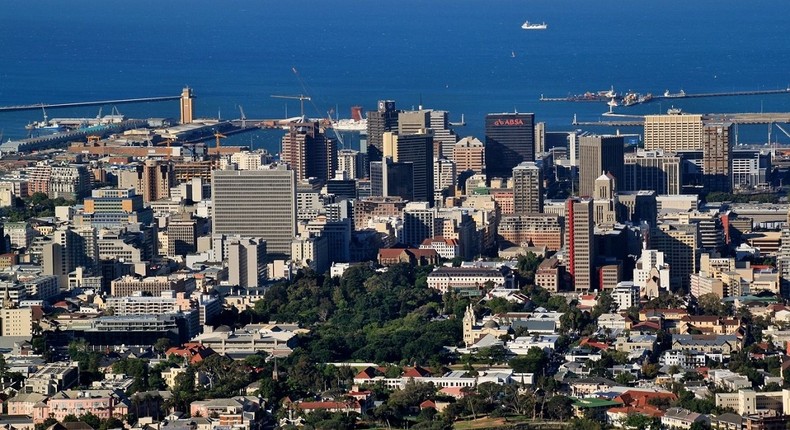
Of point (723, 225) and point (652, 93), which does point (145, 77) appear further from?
point (723, 225)

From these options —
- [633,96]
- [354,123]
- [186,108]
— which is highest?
[633,96]

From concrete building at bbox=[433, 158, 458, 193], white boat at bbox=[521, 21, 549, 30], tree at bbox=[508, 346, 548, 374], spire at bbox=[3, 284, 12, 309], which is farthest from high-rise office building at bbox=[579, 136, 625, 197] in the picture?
white boat at bbox=[521, 21, 549, 30]

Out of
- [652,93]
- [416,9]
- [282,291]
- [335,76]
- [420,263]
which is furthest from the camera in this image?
[416,9]

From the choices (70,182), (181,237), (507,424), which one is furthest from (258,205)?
(507,424)

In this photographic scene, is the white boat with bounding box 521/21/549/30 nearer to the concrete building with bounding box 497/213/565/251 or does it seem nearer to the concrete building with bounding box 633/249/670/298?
the concrete building with bounding box 497/213/565/251

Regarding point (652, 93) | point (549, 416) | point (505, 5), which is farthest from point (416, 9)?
point (549, 416)

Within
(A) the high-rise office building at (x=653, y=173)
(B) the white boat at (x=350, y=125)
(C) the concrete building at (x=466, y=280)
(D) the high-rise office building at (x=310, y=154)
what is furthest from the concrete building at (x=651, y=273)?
(B) the white boat at (x=350, y=125)

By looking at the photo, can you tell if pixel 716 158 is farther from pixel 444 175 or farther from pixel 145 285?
pixel 145 285
